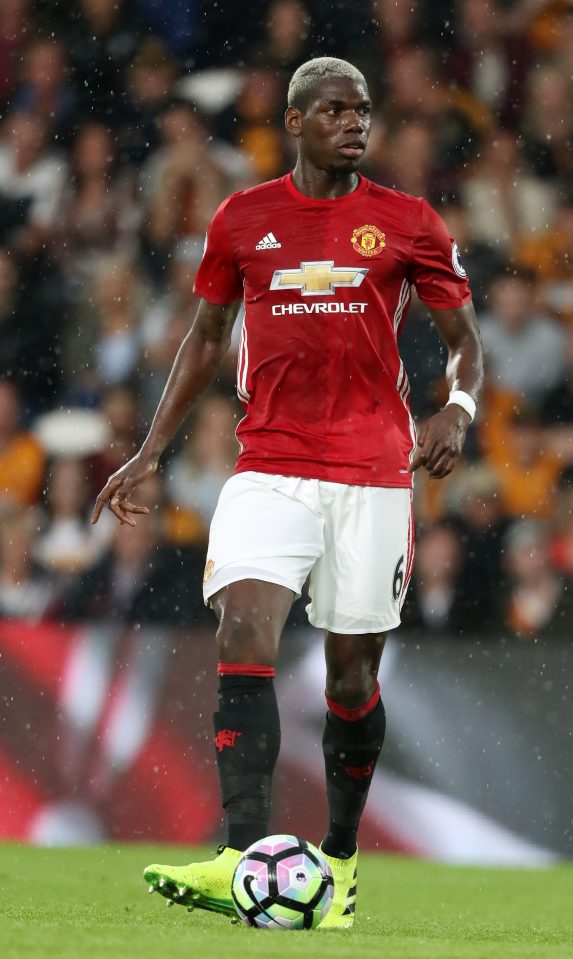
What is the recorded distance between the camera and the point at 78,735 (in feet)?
21.8

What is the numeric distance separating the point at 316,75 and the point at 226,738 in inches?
70.4

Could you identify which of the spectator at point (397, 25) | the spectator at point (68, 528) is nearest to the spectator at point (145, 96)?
the spectator at point (397, 25)

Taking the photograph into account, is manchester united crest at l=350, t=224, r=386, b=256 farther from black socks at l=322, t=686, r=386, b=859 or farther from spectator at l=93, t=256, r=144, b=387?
spectator at l=93, t=256, r=144, b=387

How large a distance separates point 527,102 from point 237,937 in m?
6.12

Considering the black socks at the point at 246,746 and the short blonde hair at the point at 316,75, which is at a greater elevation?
the short blonde hair at the point at 316,75

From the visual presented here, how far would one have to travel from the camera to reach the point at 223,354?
4426 mm

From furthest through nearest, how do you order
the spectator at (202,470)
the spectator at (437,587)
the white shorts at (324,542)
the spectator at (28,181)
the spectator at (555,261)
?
the spectator at (28,181) → the spectator at (555,261) → the spectator at (202,470) → the spectator at (437,587) → the white shorts at (324,542)

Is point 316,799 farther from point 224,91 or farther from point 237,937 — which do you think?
point 224,91

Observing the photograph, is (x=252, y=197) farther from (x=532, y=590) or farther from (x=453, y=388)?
(x=532, y=590)

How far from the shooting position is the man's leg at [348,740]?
424cm

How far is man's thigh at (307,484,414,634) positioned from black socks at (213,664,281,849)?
0.37m

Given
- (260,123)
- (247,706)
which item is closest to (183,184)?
(260,123)

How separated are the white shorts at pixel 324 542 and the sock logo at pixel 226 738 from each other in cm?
37

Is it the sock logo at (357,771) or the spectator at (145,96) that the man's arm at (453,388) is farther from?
the spectator at (145,96)
